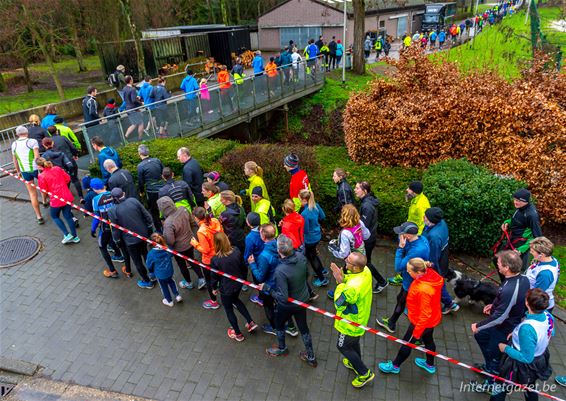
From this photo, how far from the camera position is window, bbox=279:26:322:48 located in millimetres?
29922

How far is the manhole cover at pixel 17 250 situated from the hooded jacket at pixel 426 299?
7297 millimetres

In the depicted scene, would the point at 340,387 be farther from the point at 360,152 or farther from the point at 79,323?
the point at 360,152

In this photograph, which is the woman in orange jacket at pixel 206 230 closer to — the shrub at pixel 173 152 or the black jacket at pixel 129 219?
the black jacket at pixel 129 219

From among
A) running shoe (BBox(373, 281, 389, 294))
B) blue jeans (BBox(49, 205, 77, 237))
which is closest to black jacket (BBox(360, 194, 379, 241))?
running shoe (BBox(373, 281, 389, 294))

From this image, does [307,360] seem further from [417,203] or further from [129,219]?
[129,219]

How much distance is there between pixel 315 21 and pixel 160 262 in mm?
28231

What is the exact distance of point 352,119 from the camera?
941 centimetres

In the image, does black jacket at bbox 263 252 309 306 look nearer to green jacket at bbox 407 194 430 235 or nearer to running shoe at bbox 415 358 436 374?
running shoe at bbox 415 358 436 374

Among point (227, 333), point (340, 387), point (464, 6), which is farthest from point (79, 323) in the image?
point (464, 6)

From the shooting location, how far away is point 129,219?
6.10 metres

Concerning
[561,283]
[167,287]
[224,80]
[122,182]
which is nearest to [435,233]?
[561,283]

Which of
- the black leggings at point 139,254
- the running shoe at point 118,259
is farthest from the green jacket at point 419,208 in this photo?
the running shoe at point 118,259

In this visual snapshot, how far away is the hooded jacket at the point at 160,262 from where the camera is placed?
5683 mm

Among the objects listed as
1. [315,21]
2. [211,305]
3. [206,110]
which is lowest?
[211,305]
